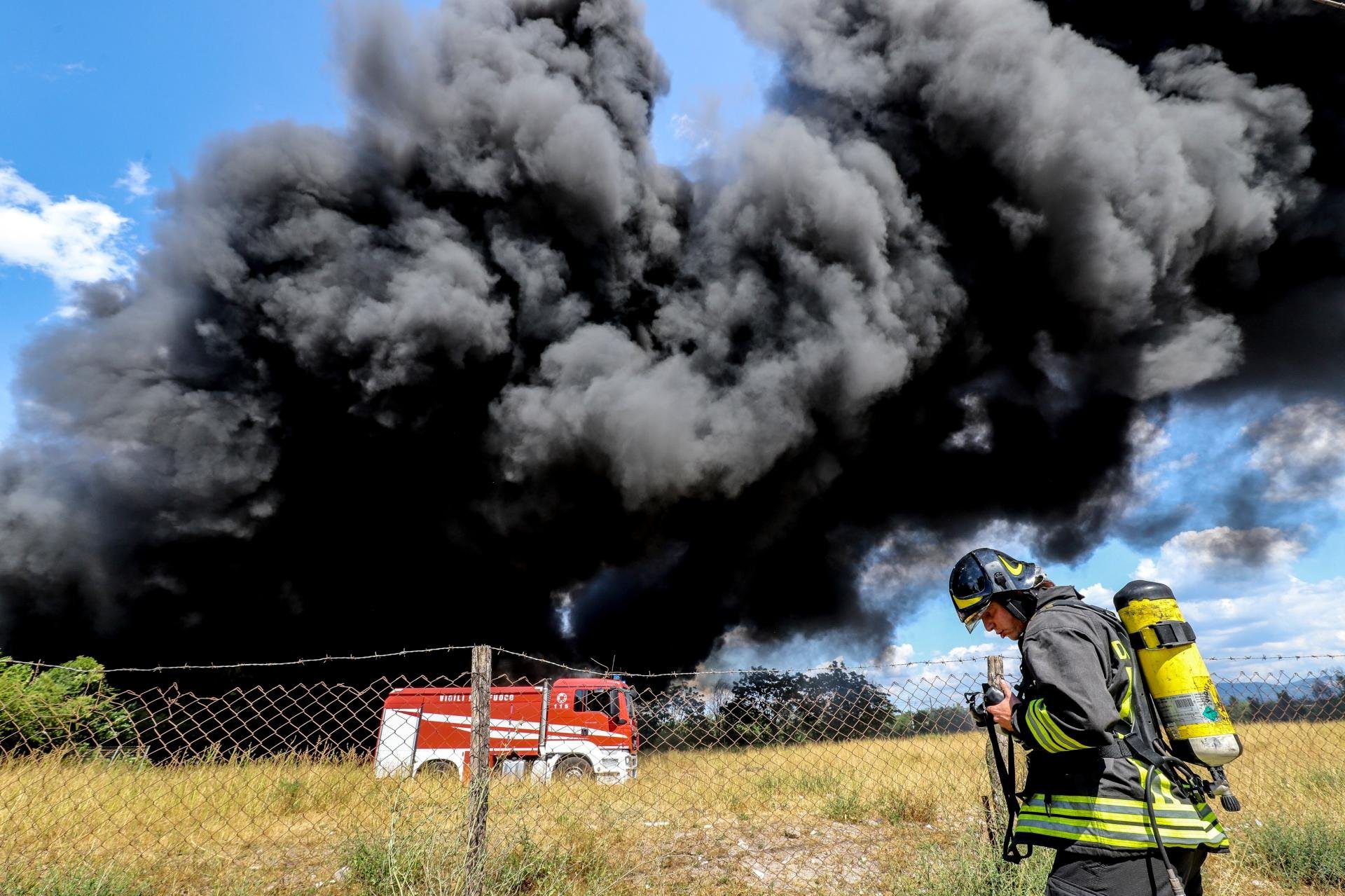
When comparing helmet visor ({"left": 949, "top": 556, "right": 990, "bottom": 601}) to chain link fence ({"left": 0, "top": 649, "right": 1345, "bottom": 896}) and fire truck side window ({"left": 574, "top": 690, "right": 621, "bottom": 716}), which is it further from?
fire truck side window ({"left": 574, "top": 690, "right": 621, "bottom": 716})

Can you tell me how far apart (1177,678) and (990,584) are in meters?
0.51

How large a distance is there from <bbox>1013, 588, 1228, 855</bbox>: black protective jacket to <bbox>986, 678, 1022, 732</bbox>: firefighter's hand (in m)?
0.03

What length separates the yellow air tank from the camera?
181cm

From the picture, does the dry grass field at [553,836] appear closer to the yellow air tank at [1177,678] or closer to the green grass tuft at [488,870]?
the green grass tuft at [488,870]

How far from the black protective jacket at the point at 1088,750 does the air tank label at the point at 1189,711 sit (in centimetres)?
5

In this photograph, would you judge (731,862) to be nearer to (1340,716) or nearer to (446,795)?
(446,795)

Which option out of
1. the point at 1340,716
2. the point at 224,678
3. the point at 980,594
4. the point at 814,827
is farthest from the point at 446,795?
the point at 224,678

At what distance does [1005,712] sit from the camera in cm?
194

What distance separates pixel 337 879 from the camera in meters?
3.78

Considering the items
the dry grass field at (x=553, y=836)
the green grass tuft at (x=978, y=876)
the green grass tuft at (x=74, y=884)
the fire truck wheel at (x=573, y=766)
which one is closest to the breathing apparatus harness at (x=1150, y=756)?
the green grass tuft at (x=978, y=876)

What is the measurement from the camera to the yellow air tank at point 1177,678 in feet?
5.94

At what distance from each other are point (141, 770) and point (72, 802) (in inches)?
18.9

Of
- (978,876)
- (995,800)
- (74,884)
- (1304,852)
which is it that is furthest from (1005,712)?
(74,884)

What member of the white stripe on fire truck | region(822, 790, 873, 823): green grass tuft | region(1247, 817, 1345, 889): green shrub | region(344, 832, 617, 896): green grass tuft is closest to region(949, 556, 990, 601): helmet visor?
region(344, 832, 617, 896): green grass tuft
